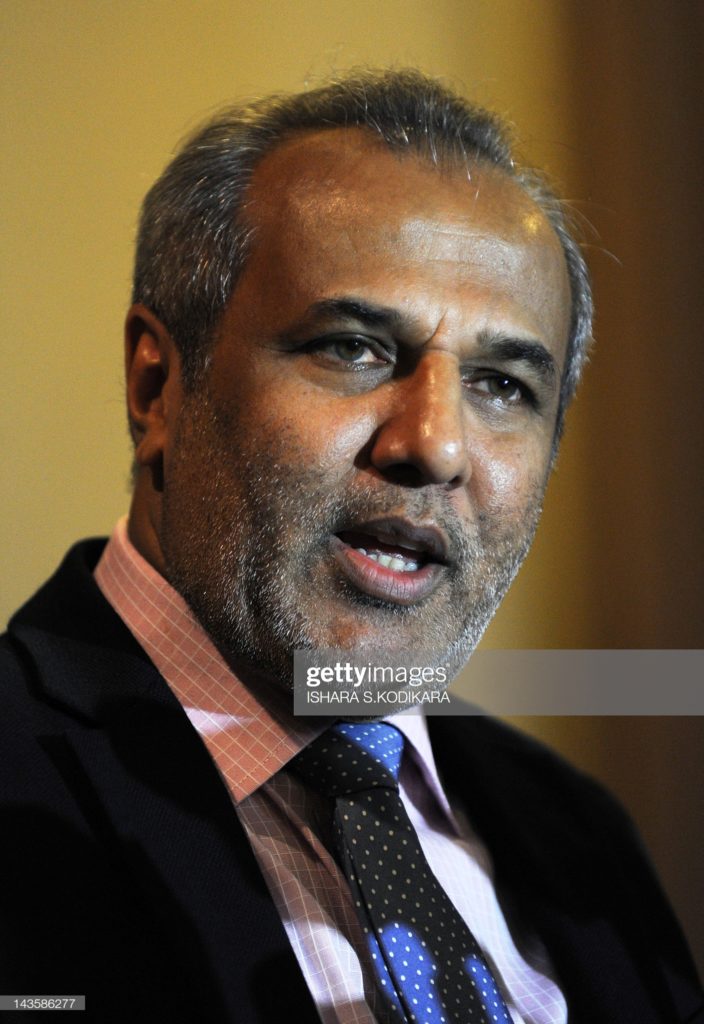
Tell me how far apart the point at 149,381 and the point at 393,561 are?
35 cm

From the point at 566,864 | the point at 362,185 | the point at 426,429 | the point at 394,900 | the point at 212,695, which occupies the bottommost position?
the point at 566,864

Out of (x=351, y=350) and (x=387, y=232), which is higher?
(x=387, y=232)

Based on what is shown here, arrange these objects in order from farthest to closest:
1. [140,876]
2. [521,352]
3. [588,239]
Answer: [588,239], [521,352], [140,876]

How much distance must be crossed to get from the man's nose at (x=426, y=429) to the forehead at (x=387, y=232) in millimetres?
65

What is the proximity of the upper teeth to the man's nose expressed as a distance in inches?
3.0

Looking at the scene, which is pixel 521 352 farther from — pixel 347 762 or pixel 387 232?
pixel 347 762

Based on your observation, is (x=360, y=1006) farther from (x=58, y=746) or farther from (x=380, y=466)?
(x=380, y=466)

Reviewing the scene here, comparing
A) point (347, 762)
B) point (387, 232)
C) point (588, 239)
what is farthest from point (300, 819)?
point (588, 239)

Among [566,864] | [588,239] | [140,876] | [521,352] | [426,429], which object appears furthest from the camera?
[588,239]

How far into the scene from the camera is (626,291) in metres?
1.76

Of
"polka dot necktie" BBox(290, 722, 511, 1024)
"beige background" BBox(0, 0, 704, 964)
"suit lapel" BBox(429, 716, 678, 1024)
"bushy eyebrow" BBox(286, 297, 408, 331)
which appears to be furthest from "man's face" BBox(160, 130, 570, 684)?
"beige background" BBox(0, 0, 704, 964)

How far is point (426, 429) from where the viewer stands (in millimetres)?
978

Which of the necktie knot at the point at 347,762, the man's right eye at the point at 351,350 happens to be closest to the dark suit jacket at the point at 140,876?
the necktie knot at the point at 347,762

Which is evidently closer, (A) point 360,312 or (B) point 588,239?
(A) point 360,312
